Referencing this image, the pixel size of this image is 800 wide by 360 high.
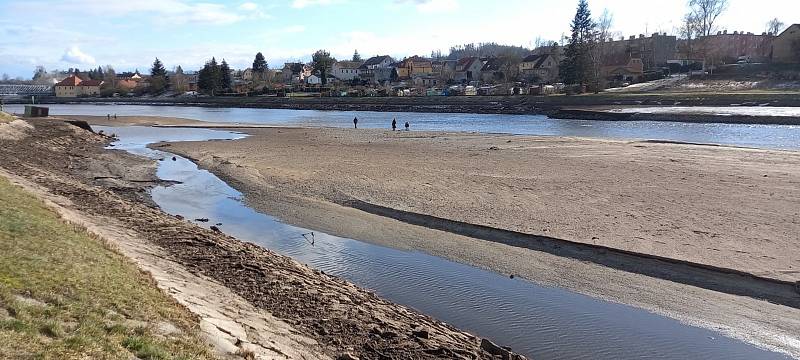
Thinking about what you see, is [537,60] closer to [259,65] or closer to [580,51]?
[580,51]

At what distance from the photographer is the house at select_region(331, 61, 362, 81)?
156 meters

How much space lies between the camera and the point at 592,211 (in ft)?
50.3

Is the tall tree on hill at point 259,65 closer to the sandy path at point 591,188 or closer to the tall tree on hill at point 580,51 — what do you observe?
the tall tree on hill at point 580,51

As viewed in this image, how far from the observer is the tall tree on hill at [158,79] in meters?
144

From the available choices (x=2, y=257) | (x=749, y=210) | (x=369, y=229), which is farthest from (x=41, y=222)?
(x=749, y=210)

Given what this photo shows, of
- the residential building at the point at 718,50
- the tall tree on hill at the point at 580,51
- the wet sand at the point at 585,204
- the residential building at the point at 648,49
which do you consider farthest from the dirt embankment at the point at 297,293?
the residential building at the point at 648,49

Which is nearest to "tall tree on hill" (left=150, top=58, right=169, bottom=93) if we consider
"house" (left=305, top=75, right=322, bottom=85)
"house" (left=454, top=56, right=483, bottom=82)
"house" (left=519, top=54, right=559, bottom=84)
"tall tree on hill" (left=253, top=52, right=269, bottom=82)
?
"tall tree on hill" (left=253, top=52, right=269, bottom=82)

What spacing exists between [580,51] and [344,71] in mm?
86920

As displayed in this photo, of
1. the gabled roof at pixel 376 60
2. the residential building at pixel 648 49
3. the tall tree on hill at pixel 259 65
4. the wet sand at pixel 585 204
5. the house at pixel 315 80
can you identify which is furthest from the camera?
the gabled roof at pixel 376 60

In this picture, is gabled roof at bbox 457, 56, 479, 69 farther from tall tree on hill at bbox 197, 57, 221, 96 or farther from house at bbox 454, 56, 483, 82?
tall tree on hill at bbox 197, 57, 221, 96

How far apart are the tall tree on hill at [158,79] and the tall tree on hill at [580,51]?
328ft

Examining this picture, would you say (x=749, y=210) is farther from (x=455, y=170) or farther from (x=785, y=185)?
(x=455, y=170)

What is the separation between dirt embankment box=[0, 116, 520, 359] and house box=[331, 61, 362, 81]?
141 metres

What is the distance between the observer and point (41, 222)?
31.3ft
